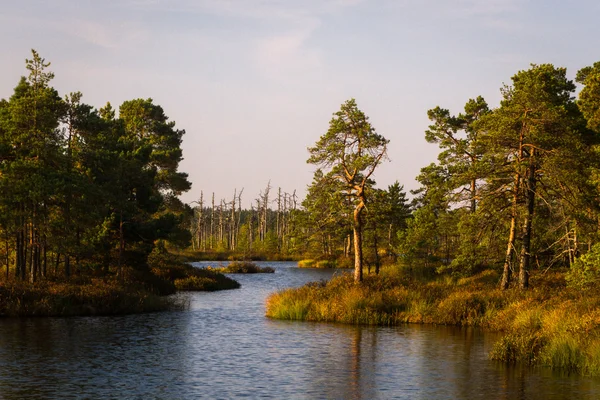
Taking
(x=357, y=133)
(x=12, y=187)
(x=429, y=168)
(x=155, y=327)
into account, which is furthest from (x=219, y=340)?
(x=429, y=168)

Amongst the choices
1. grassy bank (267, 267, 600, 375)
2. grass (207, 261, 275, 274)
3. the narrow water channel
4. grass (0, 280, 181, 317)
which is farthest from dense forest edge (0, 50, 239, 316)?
grass (207, 261, 275, 274)

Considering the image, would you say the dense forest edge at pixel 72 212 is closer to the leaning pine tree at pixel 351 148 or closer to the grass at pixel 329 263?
the leaning pine tree at pixel 351 148

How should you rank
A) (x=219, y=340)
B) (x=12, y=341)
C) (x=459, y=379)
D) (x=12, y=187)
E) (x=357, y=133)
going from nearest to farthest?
1. (x=459, y=379)
2. (x=12, y=341)
3. (x=219, y=340)
4. (x=12, y=187)
5. (x=357, y=133)

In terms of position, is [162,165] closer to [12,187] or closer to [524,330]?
[12,187]

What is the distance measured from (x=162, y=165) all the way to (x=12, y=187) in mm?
31532

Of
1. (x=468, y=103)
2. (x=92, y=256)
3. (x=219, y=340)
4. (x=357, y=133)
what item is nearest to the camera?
(x=219, y=340)

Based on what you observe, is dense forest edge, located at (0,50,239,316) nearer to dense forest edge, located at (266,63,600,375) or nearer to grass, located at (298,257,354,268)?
dense forest edge, located at (266,63,600,375)

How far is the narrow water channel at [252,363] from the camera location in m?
18.6

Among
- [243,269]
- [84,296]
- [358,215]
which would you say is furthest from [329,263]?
[84,296]

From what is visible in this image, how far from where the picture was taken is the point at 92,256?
45875 millimetres

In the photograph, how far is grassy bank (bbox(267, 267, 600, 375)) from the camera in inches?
865

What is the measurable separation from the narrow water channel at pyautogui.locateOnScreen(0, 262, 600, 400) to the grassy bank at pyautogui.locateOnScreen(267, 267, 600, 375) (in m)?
1.13

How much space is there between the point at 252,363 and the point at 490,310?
14003mm

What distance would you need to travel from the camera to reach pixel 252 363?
75.5ft
